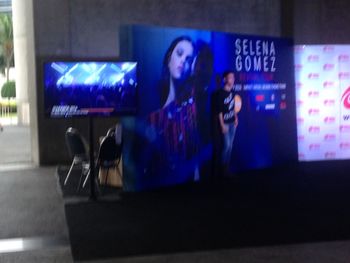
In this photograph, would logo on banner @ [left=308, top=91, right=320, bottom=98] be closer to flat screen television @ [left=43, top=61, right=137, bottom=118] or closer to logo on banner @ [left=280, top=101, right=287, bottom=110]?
logo on banner @ [left=280, top=101, right=287, bottom=110]

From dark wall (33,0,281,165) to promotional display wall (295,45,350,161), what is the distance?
8.29 feet

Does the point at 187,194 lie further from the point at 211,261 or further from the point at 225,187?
the point at 211,261

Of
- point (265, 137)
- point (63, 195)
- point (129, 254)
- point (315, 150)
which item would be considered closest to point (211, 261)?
point (129, 254)

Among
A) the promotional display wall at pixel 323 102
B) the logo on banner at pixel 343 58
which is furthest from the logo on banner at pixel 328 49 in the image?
the logo on banner at pixel 343 58

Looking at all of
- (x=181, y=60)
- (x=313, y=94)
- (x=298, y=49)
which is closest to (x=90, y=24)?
(x=181, y=60)

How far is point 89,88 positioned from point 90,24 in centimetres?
481

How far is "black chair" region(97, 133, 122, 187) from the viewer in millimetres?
8609

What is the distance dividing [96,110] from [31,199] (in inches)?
67.9

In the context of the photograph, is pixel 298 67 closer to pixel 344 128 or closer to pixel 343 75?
pixel 343 75

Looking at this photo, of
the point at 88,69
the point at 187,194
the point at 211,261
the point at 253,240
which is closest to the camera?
the point at 211,261

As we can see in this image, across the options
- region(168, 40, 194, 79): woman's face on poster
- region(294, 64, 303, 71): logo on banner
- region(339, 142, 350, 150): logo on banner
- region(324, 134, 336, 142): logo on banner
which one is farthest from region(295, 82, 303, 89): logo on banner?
region(168, 40, 194, 79): woman's face on poster

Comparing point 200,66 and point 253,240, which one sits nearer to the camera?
point 253,240

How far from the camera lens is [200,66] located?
31.8ft

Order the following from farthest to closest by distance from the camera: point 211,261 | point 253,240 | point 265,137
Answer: point 265,137
point 253,240
point 211,261
